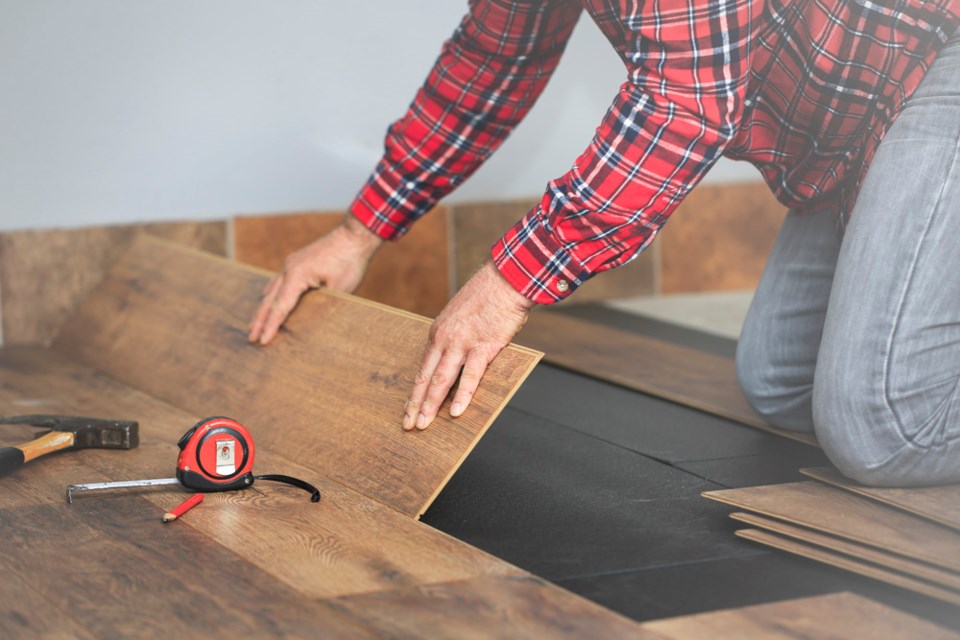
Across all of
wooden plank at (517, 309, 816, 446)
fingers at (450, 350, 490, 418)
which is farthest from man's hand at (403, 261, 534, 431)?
wooden plank at (517, 309, 816, 446)

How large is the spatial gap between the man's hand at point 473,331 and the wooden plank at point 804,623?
52 centimetres

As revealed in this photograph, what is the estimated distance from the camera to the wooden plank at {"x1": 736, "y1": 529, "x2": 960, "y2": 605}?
58.4 inches

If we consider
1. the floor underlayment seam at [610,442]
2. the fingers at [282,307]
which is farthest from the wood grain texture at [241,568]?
the floor underlayment seam at [610,442]

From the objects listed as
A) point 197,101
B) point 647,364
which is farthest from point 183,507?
point 197,101

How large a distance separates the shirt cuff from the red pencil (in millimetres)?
546

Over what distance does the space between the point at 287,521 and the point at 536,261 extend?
0.51 meters

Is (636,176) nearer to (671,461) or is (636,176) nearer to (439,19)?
(671,461)

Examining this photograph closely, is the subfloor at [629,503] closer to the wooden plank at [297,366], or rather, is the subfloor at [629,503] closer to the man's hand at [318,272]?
the wooden plank at [297,366]

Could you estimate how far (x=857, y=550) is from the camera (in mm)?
1599

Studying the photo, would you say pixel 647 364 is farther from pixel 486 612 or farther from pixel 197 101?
pixel 486 612

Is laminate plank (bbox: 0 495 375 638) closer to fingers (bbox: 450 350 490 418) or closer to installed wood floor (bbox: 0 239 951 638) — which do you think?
installed wood floor (bbox: 0 239 951 638)

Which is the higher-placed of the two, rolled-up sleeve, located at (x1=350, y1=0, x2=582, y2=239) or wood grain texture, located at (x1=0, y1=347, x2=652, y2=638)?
rolled-up sleeve, located at (x1=350, y1=0, x2=582, y2=239)

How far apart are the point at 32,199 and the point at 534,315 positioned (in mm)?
1379

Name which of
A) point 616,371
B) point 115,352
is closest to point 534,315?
point 616,371
